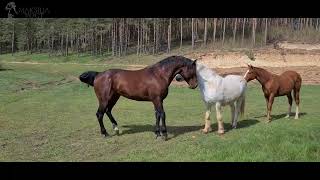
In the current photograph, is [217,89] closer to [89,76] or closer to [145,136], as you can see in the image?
[145,136]

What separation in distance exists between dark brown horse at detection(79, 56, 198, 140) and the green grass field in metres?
1.00

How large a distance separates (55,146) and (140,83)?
2.78m

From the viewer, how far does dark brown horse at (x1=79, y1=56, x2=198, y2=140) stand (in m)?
11.2

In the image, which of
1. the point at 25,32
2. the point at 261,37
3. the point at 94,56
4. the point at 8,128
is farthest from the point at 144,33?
the point at 8,128

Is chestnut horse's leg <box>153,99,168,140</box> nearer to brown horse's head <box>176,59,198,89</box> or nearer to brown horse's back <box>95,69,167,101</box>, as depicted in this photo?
brown horse's back <box>95,69,167,101</box>

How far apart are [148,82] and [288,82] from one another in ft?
15.5

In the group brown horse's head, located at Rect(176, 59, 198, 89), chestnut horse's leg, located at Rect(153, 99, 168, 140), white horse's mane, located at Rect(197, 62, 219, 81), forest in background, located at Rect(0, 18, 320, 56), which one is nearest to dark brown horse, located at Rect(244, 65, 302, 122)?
white horse's mane, located at Rect(197, 62, 219, 81)

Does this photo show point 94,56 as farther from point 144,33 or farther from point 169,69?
point 169,69

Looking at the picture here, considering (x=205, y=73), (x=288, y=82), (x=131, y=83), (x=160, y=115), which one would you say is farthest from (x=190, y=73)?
(x=288, y=82)

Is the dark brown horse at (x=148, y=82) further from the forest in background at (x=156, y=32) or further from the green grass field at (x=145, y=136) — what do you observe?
the forest in background at (x=156, y=32)

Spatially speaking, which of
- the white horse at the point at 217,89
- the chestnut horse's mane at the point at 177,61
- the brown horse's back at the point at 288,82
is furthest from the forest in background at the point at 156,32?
the white horse at the point at 217,89

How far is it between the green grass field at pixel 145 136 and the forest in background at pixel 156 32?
2651cm

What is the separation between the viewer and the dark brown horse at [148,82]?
11.2 meters

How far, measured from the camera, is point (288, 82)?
43.2ft
